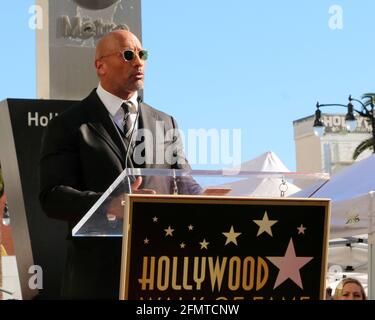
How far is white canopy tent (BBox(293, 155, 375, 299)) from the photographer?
25.4 feet

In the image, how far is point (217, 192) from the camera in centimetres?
289

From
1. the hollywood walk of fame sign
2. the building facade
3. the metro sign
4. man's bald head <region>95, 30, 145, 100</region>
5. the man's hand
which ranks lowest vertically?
the hollywood walk of fame sign

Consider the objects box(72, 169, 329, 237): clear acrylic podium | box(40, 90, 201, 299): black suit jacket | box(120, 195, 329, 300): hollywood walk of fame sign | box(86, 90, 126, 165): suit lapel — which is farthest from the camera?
box(86, 90, 126, 165): suit lapel

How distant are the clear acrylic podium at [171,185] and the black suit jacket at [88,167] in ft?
1.30

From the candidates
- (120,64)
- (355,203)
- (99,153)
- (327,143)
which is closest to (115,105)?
(120,64)

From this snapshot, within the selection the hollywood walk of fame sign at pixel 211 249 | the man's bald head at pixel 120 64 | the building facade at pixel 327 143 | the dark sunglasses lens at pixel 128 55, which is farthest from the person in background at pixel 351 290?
the building facade at pixel 327 143

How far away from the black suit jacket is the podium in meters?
0.62

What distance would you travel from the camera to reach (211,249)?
271cm

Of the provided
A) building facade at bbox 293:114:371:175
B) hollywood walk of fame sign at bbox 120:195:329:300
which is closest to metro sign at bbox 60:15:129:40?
hollywood walk of fame sign at bbox 120:195:329:300

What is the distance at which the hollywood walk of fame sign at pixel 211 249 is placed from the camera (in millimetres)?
2697

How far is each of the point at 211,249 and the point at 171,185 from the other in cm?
34

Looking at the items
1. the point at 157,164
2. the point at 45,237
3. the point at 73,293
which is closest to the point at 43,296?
the point at 45,237

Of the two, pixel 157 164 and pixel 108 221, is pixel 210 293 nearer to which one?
pixel 108 221

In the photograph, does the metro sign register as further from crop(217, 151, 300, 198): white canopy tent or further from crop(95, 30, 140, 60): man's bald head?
crop(217, 151, 300, 198): white canopy tent
